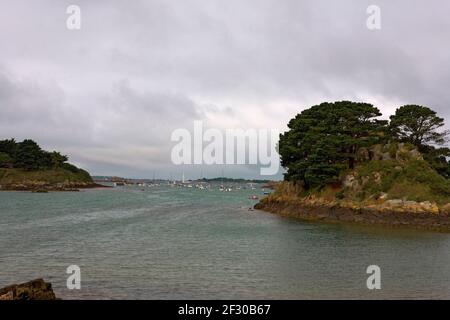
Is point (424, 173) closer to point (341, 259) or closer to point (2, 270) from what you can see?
point (341, 259)

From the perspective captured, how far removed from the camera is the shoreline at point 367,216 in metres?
57.6

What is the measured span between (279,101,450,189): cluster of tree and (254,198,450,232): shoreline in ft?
22.1

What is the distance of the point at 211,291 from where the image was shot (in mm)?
24703

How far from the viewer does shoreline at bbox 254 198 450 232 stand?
5763cm

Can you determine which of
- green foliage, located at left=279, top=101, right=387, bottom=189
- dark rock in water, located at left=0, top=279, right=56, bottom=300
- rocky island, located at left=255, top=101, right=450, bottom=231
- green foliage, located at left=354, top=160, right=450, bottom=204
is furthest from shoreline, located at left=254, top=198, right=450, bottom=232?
dark rock in water, located at left=0, top=279, right=56, bottom=300

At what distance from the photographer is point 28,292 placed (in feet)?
60.9

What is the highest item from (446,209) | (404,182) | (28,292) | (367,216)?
(404,182)

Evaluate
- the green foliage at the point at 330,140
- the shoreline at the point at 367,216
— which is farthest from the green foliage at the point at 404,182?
the green foliage at the point at 330,140

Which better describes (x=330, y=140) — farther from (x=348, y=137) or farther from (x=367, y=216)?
(x=367, y=216)

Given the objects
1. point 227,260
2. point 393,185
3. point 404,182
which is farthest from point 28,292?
point 404,182

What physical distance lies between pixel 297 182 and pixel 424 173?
87.4ft

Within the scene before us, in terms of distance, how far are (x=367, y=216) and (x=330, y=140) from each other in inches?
723

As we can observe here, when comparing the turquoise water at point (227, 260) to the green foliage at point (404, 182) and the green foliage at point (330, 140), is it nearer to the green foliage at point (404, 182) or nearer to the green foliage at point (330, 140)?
the green foliage at point (404, 182)

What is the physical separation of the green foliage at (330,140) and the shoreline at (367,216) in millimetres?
6670
